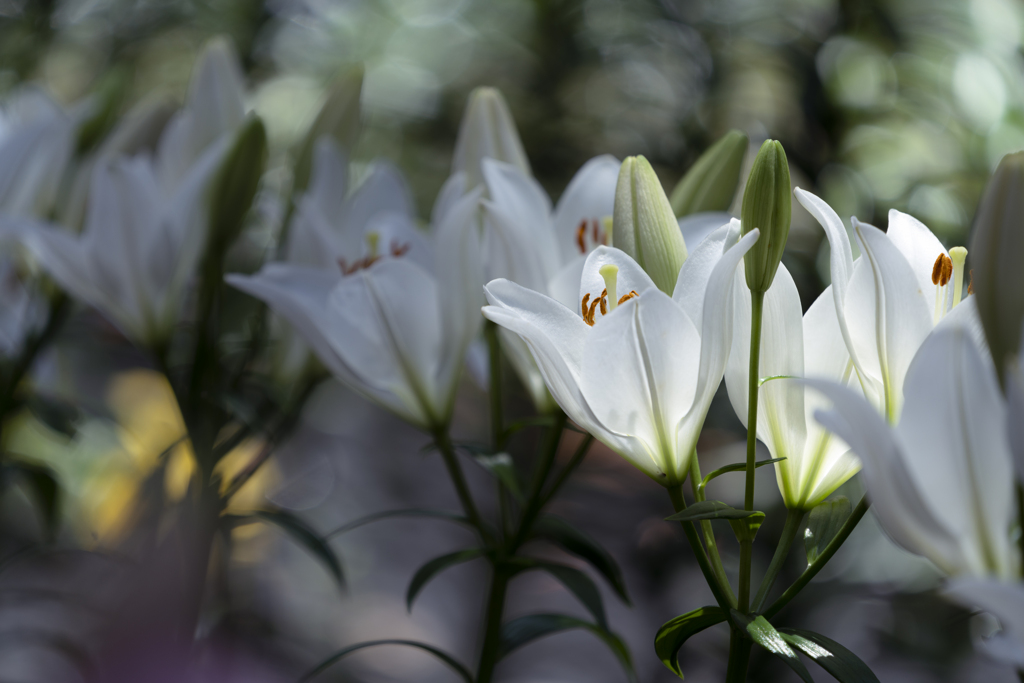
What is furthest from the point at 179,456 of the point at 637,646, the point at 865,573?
the point at 637,646

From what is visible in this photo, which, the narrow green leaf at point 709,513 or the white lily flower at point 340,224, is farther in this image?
the white lily flower at point 340,224

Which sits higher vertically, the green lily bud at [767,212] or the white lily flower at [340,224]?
the green lily bud at [767,212]

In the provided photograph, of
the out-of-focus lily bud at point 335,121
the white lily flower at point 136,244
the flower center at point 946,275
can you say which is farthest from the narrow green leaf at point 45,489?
the flower center at point 946,275

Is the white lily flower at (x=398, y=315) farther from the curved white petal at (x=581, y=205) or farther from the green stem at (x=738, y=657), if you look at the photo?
the green stem at (x=738, y=657)

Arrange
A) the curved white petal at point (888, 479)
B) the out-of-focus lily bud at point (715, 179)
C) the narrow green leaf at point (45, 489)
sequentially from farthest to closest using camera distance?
1. the narrow green leaf at point (45, 489)
2. the out-of-focus lily bud at point (715, 179)
3. the curved white petal at point (888, 479)

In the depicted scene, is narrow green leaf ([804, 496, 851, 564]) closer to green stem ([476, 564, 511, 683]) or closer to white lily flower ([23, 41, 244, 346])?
green stem ([476, 564, 511, 683])

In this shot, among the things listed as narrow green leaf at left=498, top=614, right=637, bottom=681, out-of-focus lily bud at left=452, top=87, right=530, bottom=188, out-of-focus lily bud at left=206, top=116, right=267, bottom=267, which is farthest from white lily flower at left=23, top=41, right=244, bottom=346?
narrow green leaf at left=498, top=614, right=637, bottom=681

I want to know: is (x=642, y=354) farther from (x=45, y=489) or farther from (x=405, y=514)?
(x=45, y=489)
